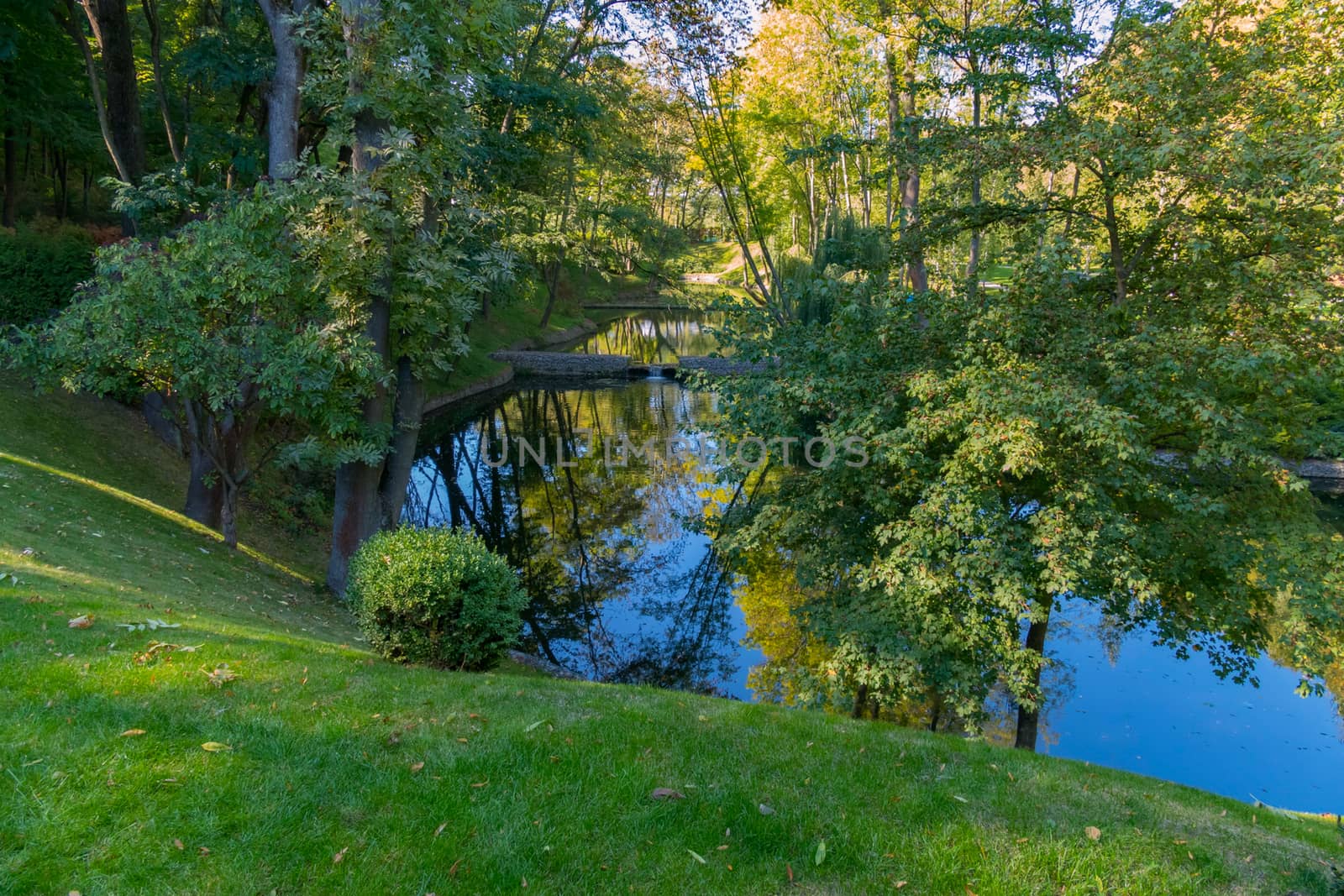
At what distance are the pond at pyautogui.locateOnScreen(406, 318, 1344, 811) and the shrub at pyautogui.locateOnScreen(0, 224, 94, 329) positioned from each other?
794 cm

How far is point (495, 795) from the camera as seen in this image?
12.8ft

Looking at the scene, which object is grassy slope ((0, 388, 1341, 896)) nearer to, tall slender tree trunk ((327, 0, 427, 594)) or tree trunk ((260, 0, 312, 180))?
tall slender tree trunk ((327, 0, 427, 594))

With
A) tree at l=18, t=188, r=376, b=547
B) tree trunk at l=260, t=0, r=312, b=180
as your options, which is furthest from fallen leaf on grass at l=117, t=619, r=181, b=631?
tree trunk at l=260, t=0, r=312, b=180

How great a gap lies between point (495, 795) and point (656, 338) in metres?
43.9

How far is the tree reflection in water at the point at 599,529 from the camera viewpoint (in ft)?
38.2

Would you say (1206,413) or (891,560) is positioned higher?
(1206,413)

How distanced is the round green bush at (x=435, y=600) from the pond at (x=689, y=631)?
3.71 m

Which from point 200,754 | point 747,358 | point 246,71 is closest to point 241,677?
point 200,754

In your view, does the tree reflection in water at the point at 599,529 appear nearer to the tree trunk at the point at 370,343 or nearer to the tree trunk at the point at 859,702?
the tree trunk at the point at 859,702

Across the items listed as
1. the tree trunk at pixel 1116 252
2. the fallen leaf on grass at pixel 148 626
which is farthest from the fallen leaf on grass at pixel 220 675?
the tree trunk at pixel 1116 252

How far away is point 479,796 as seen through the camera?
3873 mm

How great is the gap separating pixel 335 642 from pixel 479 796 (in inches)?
175

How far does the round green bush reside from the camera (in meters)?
6.51

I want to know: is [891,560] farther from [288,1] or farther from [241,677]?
[288,1]
